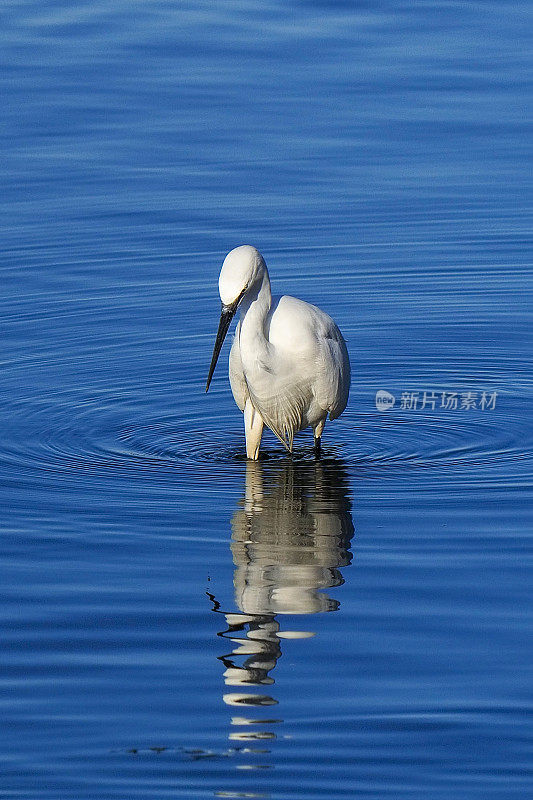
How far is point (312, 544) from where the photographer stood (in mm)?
7879

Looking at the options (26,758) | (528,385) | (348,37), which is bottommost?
(26,758)

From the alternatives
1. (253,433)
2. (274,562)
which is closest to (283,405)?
(253,433)

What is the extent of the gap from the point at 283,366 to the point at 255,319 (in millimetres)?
418

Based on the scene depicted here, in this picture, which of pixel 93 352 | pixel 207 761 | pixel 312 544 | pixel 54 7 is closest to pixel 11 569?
→ pixel 312 544

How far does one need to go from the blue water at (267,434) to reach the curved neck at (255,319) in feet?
2.54

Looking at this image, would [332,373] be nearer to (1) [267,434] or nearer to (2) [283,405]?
(2) [283,405]

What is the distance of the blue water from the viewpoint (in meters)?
5.86

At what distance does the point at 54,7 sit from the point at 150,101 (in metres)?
5.52

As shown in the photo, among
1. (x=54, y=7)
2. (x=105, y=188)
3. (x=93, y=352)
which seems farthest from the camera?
(x=54, y=7)

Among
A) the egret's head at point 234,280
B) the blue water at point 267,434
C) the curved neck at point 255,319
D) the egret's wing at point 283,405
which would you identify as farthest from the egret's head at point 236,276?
the blue water at point 267,434

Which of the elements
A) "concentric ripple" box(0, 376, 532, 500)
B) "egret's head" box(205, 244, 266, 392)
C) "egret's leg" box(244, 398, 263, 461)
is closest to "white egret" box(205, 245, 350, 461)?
"egret's leg" box(244, 398, 263, 461)

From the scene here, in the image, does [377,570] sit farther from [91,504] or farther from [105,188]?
[105,188]

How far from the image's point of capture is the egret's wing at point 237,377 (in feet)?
31.1

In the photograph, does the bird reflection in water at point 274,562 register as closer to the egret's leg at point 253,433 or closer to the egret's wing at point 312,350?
the egret's leg at point 253,433
